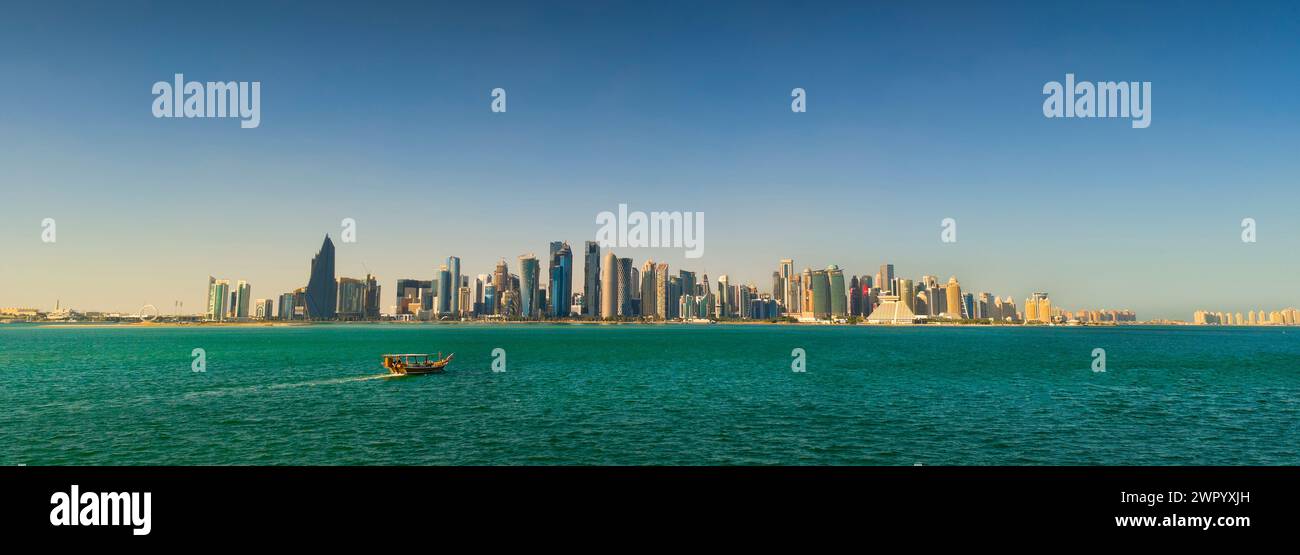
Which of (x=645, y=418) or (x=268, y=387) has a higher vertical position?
(x=645, y=418)

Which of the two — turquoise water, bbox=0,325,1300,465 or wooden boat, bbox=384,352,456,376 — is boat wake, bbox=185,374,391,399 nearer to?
turquoise water, bbox=0,325,1300,465
